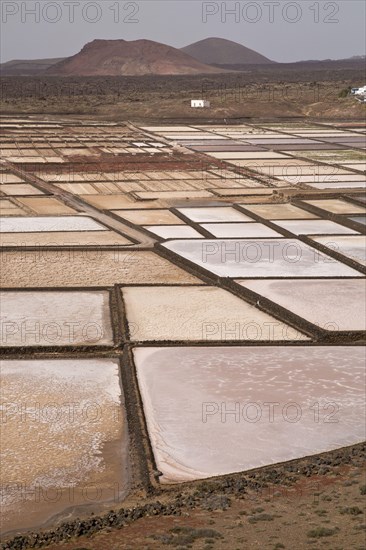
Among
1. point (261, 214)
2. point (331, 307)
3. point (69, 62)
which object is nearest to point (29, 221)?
point (261, 214)

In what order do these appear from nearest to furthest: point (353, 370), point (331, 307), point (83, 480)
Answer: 1. point (83, 480)
2. point (353, 370)
3. point (331, 307)

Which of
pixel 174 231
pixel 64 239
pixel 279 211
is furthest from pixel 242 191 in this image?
pixel 64 239

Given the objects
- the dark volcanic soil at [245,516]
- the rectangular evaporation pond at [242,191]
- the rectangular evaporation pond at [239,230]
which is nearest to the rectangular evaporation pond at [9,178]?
the rectangular evaporation pond at [242,191]

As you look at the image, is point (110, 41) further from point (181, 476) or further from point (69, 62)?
point (181, 476)

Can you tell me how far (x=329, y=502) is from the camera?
7766mm

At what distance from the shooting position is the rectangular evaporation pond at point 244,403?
8953 mm

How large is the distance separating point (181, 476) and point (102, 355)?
3419 mm

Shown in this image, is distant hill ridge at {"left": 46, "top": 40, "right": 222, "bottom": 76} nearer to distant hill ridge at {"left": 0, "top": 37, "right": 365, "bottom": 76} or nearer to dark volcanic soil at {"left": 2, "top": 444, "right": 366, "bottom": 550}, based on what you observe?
distant hill ridge at {"left": 0, "top": 37, "right": 365, "bottom": 76}

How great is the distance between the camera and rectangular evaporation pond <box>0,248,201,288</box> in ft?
49.3

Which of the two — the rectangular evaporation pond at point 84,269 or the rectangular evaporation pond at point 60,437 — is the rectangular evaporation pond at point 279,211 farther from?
the rectangular evaporation pond at point 60,437

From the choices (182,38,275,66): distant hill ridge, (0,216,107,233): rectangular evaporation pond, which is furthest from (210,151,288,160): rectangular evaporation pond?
(182,38,275,66): distant hill ridge

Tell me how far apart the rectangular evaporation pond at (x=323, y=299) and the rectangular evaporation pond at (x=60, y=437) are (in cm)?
329

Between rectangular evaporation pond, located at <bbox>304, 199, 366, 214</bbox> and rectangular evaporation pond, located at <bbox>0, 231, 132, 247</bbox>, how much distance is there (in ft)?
18.3

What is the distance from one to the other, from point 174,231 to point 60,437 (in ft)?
33.1
